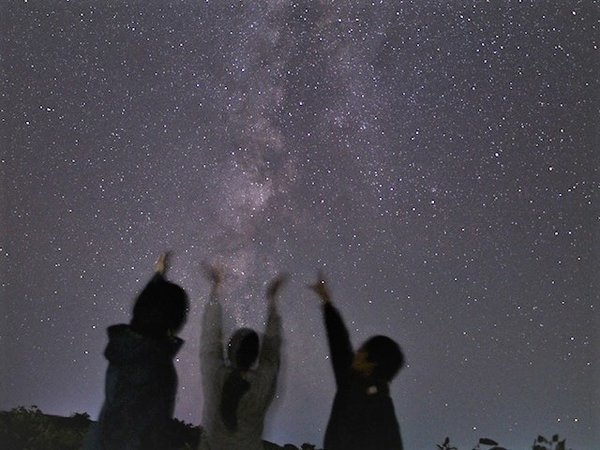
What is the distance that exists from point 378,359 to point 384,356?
0.08 feet

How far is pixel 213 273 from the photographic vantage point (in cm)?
179

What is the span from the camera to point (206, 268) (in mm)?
1795

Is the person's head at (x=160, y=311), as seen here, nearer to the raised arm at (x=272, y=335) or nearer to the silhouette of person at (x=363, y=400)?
the raised arm at (x=272, y=335)

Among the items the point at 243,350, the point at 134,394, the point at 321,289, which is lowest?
the point at 134,394

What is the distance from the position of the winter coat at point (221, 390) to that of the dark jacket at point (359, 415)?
161mm

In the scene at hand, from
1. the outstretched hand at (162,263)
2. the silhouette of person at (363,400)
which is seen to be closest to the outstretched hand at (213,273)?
the outstretched hand at (162,263)

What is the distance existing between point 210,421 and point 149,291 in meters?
0.35

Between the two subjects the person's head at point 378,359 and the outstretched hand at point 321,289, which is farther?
the outstretched hand at point 321,289

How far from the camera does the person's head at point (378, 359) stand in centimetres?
153

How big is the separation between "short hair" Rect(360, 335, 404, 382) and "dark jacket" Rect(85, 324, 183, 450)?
49 centimetres

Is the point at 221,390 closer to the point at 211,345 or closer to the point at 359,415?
the point at 211,345

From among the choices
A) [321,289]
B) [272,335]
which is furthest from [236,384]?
[321,289]

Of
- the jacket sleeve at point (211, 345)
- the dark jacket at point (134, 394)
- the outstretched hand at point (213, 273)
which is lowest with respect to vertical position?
the dark jacket at point (134, 394)

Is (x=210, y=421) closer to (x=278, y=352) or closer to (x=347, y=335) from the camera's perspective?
(x=278, y=352)
